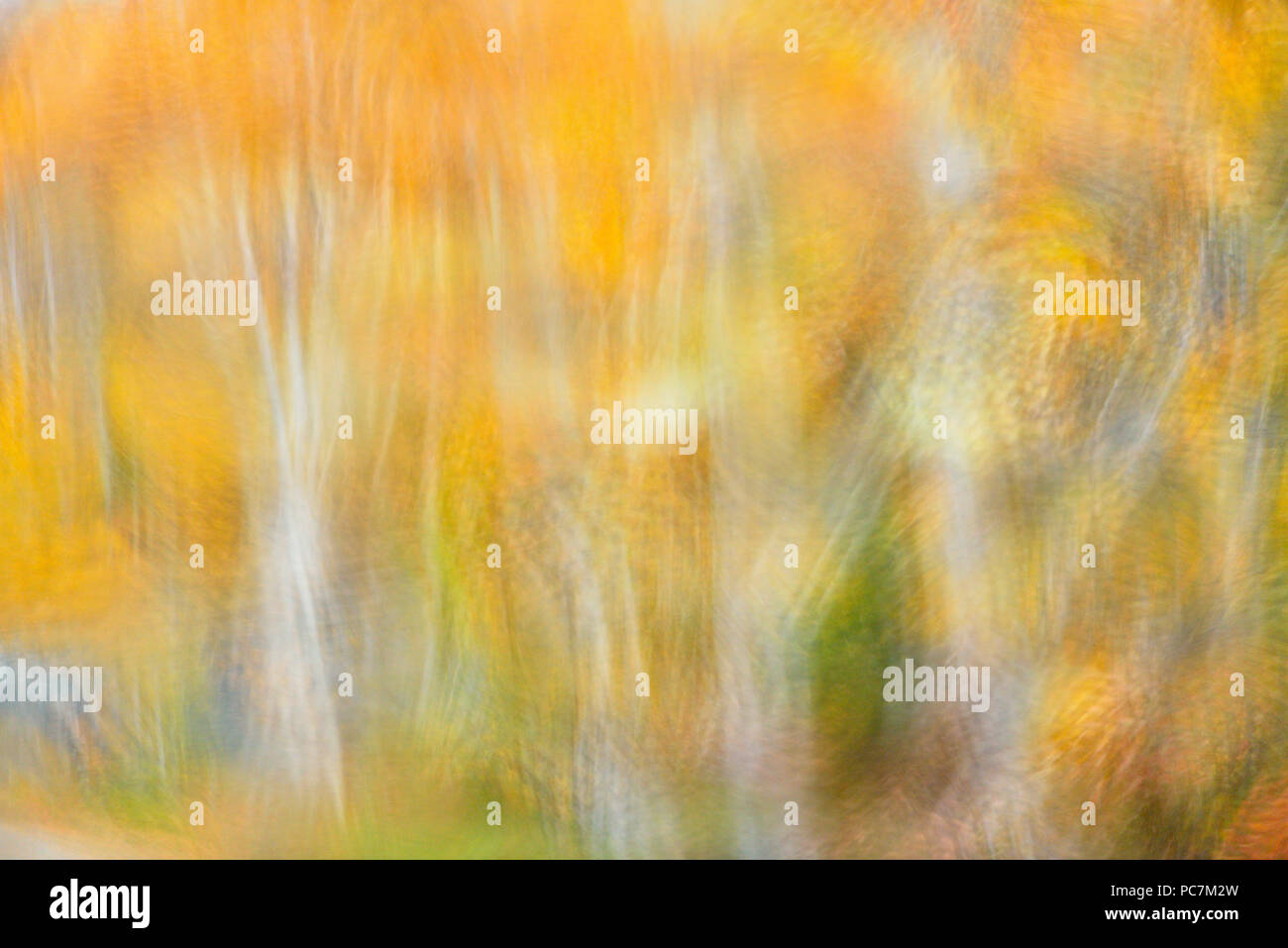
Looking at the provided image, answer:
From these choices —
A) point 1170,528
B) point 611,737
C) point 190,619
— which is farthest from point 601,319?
point 1170,528

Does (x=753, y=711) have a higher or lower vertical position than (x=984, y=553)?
lower

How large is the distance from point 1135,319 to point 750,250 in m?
0.87

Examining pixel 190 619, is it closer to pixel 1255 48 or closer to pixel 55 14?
pixel 55 14

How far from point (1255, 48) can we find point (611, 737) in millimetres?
2106

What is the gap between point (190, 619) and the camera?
10.3ft

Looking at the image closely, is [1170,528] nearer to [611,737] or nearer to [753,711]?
[753,711]

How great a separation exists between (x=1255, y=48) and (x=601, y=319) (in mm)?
1579

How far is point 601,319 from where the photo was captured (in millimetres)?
3131

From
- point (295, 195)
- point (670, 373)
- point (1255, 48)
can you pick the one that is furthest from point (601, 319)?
point (1255, 48)
